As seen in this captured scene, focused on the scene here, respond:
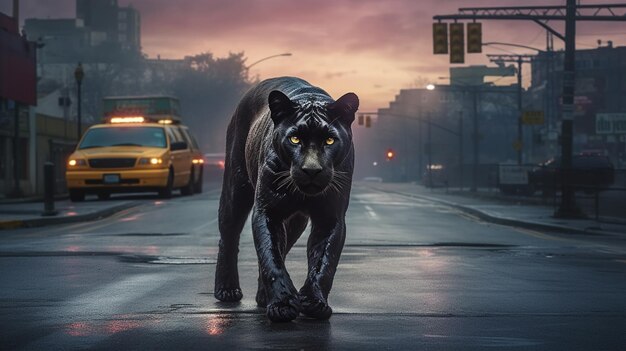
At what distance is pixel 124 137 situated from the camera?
3262 cm

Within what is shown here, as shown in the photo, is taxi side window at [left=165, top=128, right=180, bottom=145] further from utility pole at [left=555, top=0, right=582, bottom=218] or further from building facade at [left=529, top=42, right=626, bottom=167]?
building facade at [left=529, top=42, right=626, bottom=167]

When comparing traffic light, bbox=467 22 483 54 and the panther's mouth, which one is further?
traffic light, bbox=467 22 483 54

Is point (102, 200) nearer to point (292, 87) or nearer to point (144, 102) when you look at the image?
point (144, 102)

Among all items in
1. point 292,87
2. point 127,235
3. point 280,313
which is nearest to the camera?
point 280,313

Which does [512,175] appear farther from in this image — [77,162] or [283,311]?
[283,311]

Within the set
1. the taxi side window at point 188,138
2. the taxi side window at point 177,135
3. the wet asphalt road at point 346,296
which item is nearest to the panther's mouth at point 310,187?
the wet asphalt road at point 346,296

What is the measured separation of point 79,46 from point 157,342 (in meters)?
181

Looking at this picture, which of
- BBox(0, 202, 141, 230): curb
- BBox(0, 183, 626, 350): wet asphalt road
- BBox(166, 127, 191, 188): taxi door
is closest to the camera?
BBox(0, 183, 626, 350): wet asphalt road

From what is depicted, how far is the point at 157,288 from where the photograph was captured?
993 centimetres

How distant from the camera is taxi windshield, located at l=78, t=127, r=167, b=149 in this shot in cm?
3216

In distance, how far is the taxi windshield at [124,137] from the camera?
32.2m

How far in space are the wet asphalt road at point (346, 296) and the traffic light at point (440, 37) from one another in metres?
17.3

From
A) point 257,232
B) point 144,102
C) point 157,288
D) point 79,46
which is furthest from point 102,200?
point 79,46

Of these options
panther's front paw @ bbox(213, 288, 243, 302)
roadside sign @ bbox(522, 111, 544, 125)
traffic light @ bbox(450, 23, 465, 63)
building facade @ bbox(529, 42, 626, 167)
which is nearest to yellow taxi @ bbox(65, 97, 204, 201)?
traffic light @ bbox(450, 23, 465, 63)
